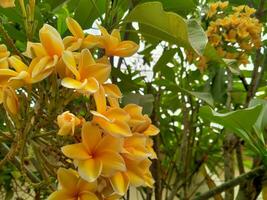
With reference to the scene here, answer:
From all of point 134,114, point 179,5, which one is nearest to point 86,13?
point 179,5

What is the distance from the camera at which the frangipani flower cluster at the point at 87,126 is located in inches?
18.6

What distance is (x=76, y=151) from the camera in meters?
0.47

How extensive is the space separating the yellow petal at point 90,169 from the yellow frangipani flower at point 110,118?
0.10ft

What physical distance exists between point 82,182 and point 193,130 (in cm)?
73

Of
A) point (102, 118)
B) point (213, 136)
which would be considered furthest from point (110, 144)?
point (213, 136)

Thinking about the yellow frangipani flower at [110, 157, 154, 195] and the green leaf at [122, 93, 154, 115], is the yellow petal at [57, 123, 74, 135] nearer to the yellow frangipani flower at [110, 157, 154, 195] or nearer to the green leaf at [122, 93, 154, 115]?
the yellow frangipani flower at [110, 157, 154, 195]

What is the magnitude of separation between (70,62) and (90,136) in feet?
0.23

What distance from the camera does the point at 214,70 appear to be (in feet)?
3.97

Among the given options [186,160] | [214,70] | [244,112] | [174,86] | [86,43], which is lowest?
[186,160]

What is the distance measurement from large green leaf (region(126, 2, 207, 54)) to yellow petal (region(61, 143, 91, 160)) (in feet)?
0.64

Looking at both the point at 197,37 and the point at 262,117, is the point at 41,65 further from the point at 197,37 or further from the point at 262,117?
the point at 262,117

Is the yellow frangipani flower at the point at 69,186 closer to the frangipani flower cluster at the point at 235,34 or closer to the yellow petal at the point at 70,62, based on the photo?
the yellow petal at the point at 70,62

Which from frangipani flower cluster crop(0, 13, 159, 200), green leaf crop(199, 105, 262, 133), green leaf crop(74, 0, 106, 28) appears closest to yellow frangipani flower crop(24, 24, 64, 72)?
frangipani flower cluster crop(0, 13, 159, 200)

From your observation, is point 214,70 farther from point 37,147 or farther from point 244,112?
point 37,147
